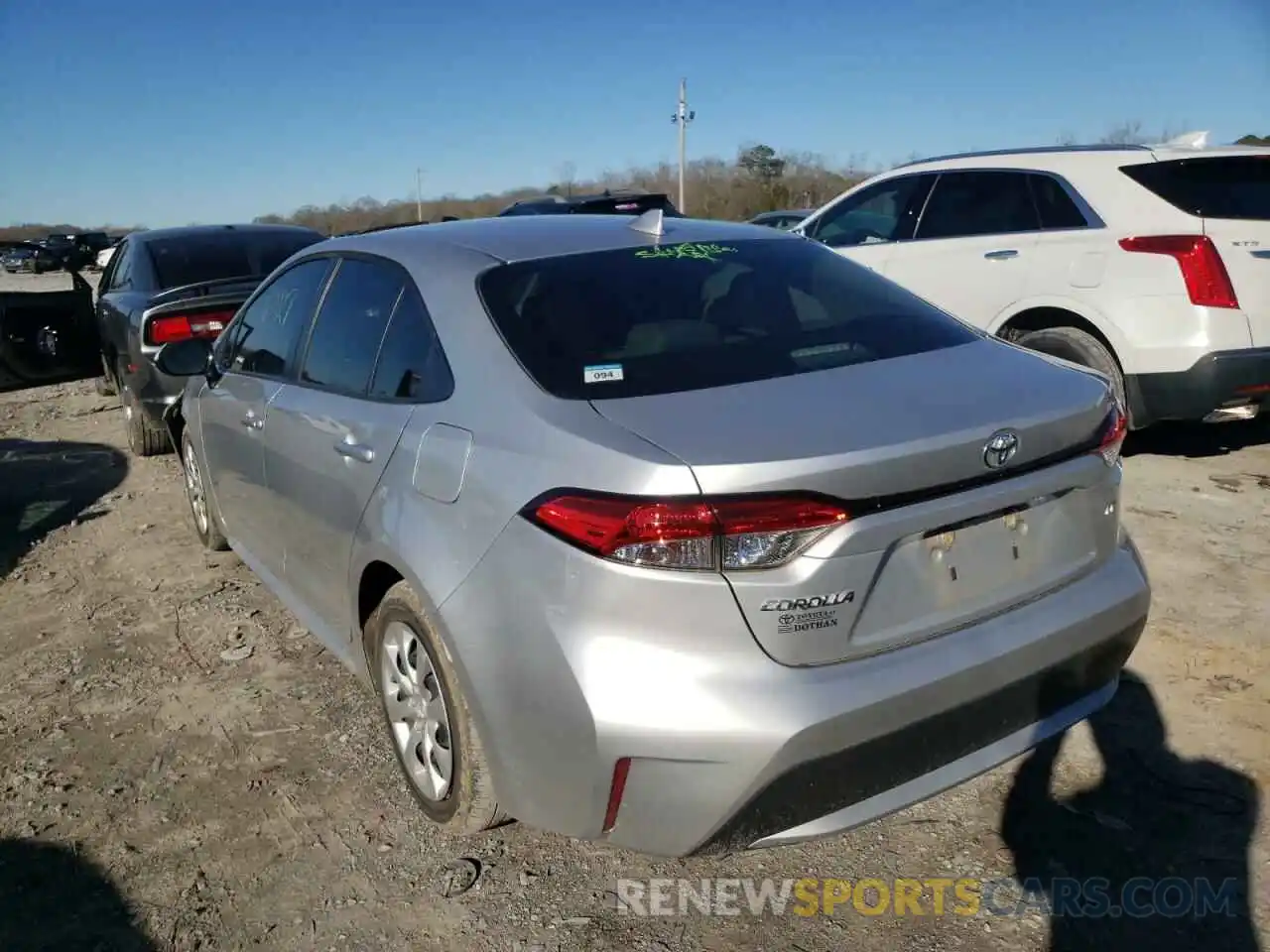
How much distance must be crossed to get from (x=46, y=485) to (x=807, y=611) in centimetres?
655

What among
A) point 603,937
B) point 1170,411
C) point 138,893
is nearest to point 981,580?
point 603,937

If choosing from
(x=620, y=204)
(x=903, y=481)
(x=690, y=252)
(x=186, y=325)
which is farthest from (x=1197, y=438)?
(x=620, y=204)

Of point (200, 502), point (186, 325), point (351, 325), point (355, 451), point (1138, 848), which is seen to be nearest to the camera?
point (1138, 848)

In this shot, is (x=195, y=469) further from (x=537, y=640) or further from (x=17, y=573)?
(x=537, y=640)

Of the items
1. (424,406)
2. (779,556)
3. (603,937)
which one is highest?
(424,406)

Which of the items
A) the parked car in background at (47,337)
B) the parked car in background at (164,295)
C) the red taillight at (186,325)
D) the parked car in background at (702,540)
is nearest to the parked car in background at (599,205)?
the parked car in background at (164,295)

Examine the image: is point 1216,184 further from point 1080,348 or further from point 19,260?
point 19,260

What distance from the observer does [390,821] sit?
114 inches

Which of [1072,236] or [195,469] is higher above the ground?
[1072,236]

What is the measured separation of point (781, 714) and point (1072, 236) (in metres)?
4.67

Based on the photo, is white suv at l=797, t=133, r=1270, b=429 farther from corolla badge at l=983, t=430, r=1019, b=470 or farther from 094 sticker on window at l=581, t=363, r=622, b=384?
094 sticker on window at l=581, t=363, r=622, b=384

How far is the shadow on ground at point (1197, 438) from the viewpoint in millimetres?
6188

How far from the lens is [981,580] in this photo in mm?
2219

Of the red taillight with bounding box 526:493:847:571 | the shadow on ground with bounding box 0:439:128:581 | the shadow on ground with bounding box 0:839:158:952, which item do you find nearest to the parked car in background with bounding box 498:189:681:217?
the shadow on ground with bounding box 0:439:128:581
